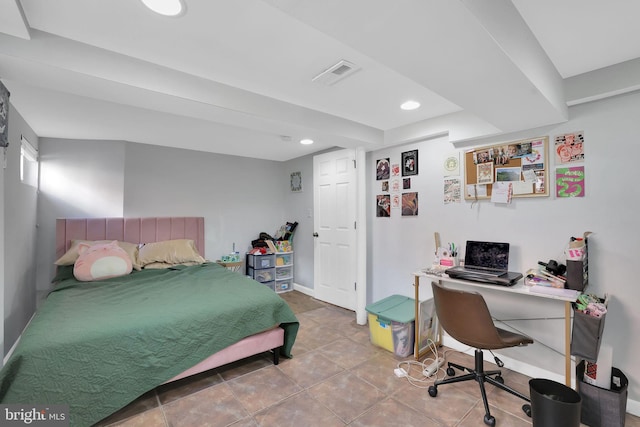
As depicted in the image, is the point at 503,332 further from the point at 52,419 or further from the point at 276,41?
the point at 52,419

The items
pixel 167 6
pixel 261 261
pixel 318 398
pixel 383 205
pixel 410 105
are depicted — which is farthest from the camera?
pixel 261 261

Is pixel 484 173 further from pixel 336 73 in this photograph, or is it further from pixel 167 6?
pixel 167 6

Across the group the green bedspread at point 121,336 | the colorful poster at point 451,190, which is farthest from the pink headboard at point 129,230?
the colorful poster at point 451,190

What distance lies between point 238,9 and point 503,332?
259 cm

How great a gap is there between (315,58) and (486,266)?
2180 mm

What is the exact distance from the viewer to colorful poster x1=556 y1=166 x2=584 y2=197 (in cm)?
214

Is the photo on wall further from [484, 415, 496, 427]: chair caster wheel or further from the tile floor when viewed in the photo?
[484, 415, 496, 427]: chair caster wheel

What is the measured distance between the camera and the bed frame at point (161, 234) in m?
2.29

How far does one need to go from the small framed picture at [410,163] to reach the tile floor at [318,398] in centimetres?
→ 187

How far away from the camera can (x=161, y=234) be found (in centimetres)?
389

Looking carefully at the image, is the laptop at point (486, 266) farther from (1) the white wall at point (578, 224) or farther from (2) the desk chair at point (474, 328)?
(2) the desk chair at point (474, 328)

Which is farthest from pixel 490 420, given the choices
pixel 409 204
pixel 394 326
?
pixel 409 204

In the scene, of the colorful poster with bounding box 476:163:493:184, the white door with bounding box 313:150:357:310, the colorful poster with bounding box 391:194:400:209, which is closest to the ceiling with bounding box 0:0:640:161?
the colorful poster with bounding box 476:163:493:184

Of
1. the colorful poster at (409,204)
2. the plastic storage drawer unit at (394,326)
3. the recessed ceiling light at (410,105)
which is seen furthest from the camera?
the colorful poster at (409,204)
